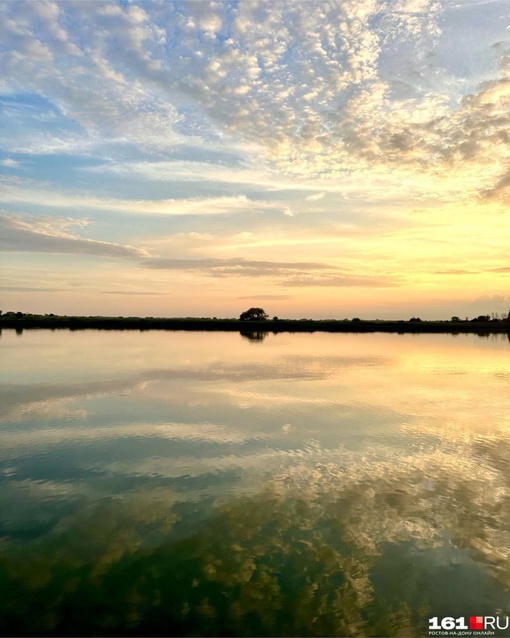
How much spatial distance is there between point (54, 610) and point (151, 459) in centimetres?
934

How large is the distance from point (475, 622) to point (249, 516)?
623 centimetres

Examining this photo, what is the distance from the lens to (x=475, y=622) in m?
9.05

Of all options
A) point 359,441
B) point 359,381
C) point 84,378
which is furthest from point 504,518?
point 84,378

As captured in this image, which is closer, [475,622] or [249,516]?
[475,622]

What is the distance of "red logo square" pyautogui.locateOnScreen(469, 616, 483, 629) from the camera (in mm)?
8984

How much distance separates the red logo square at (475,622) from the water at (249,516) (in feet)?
0.53

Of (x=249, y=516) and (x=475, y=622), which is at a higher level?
(x=249, y=516)

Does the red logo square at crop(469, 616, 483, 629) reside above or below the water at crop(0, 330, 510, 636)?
below

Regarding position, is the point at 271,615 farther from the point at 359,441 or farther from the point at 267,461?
the point at 359,441

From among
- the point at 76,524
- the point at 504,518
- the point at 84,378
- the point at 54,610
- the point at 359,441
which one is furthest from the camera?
the point at 84,378

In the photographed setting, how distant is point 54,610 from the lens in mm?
8883

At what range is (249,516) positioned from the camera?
1318 cm

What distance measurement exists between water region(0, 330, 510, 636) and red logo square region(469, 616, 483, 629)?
162 millimetres

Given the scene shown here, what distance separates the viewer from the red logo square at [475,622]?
29.5 ft
